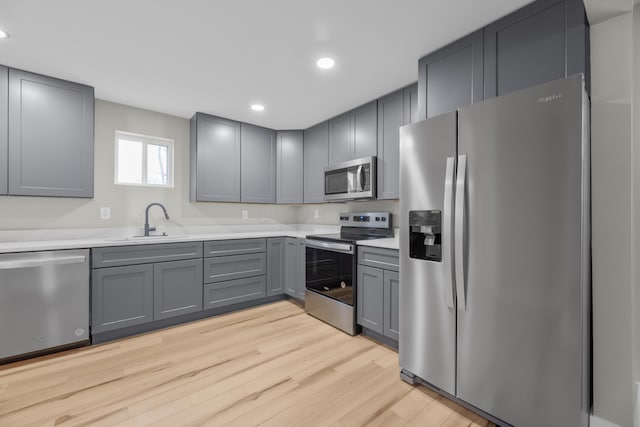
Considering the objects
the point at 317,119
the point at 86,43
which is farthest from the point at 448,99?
the point at 86,43

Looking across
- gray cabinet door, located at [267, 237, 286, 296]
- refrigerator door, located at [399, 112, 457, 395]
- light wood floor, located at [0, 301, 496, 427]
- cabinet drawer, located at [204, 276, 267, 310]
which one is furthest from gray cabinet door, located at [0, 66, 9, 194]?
refrigerator door, located at [399, 112, 457, 395]

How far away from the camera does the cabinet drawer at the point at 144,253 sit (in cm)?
253

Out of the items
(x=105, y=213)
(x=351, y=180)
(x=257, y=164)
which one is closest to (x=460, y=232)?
(x=351, y=180)

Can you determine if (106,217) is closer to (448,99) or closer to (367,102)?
(367,102)

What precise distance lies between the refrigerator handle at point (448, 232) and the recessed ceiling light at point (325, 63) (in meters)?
1.30

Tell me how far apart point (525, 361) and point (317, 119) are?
3.22 meters

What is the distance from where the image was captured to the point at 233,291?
333 centimetres

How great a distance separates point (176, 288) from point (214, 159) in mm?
1599

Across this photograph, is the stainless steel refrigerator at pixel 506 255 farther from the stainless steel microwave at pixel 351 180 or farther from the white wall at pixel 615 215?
the stainless steel microwave at pixel 351 180

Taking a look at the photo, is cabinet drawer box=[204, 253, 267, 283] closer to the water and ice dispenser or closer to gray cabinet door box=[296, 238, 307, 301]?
gray cabinet door box=[296, 238, 307, 301]

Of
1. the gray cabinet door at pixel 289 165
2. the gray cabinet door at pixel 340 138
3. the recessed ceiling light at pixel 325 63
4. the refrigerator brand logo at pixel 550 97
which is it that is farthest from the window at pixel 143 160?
the refrigerator brand logo at pixel 550 97

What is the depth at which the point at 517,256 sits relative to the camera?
1.41 m

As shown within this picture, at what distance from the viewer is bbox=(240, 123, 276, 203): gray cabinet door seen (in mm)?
3846

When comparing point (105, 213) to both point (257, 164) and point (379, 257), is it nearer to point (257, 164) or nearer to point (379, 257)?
point (257, 164)
